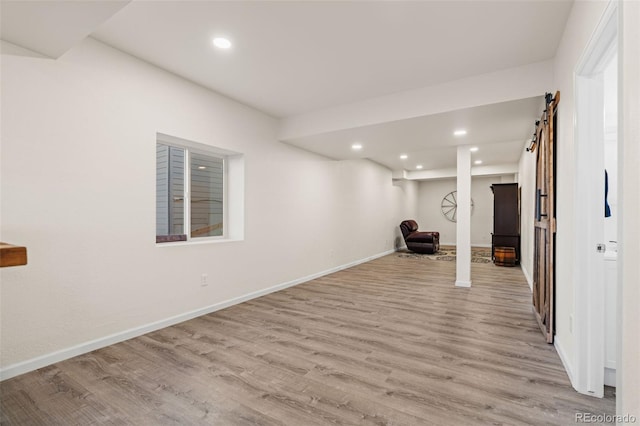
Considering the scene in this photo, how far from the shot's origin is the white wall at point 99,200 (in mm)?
2145

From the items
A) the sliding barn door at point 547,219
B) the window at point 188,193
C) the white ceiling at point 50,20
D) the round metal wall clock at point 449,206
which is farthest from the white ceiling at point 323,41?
the round metal wall clock at point 449,206

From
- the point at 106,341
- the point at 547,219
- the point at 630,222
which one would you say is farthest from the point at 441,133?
the point at 106,341

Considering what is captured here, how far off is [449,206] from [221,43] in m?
10.3

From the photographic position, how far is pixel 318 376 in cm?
209

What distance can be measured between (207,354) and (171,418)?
782mm

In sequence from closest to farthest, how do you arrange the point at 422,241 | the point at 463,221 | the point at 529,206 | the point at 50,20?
the point at 50,20
the point at 463,221
the point at 529,206
the point at 422,241

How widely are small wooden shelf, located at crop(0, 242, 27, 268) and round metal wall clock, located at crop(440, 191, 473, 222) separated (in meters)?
11.4

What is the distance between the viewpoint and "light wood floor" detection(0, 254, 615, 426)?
5.53 ft

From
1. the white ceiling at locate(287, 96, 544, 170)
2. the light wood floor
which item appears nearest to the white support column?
the white ceiling at locate(287, 96, 544, 170)

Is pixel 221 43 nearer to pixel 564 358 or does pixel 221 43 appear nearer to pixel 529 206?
pixel 564 358

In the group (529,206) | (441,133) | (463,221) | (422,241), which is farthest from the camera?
(422,241)

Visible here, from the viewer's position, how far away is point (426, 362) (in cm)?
228

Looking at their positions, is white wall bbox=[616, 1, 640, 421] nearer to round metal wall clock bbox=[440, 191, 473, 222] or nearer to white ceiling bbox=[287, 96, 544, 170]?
white ceiling bbox=[287, 96, 544, 170]

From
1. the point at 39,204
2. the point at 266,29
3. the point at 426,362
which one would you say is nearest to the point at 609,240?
the point at 426,362
